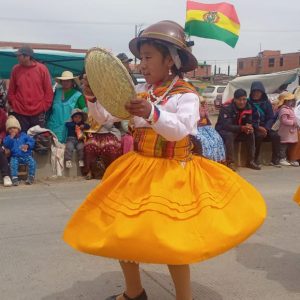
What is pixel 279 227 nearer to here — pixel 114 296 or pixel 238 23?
pixel 114 296

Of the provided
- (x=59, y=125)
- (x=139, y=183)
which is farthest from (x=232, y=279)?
(x=59, y=125)

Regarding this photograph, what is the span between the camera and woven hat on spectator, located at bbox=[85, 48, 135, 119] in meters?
2.42

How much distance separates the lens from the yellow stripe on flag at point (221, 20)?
898cm

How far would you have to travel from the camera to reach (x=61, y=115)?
25.8ft

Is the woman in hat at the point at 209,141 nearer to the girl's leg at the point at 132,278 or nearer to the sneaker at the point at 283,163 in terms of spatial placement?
the sneaker at the point at 283,163

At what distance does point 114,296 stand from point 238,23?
291 inches

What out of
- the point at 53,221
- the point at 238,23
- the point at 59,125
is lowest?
the point at 53,221

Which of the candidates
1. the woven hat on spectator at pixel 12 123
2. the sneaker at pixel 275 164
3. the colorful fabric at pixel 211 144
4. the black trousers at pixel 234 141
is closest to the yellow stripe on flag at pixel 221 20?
the black trousers at pixel 234 141

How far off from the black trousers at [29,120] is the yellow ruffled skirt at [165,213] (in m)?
5.02

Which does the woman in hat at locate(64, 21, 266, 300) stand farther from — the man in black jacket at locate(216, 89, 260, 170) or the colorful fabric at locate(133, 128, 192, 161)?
the man in black jacket at locate(216, 89, 260, 170)

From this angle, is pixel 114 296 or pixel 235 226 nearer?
pixel 235 226

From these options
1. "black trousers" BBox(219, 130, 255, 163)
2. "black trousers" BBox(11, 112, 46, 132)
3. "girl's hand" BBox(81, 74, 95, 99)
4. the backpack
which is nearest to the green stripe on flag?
"black trousers" BBox(219, 130, 255, 163)

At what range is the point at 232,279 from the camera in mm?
3518

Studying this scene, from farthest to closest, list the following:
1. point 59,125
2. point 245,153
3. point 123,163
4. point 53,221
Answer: point 245,153, point 59,125, point 53,221, point 123,163
